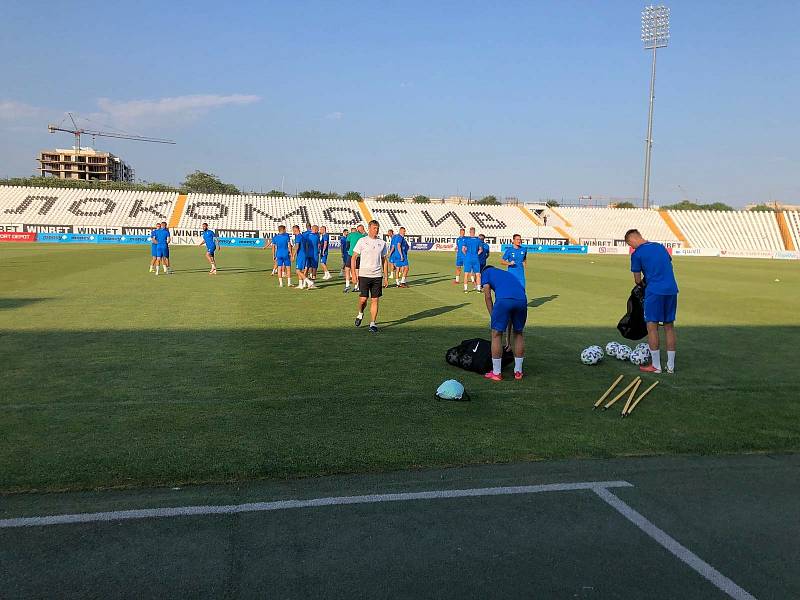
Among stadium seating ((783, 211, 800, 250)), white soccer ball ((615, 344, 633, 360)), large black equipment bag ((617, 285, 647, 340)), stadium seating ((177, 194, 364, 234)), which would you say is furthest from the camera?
stadium seating ((177, 194, 364, 234))

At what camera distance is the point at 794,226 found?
58.3 m

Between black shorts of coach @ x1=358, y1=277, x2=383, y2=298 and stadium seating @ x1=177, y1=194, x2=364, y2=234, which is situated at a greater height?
stadium seating @ x1=177, y1=194, x2=364, y2=234

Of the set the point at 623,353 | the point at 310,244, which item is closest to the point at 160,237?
the point at 310,244

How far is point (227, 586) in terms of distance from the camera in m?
3.11

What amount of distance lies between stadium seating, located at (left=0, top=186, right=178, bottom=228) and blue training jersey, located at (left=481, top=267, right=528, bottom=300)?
173ft

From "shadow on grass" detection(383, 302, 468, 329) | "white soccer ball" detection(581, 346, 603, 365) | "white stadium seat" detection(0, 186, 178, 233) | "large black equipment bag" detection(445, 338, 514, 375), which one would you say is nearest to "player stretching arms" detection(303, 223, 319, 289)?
"shadow on grass" detection(383, 302, 468, 329)

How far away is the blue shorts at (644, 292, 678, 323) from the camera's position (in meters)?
8.05

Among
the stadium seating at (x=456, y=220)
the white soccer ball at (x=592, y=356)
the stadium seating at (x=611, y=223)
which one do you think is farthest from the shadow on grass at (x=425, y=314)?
the stadium seating at (x=611, y=223)

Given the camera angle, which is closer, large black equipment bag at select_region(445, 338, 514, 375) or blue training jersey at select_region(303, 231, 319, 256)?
large black equipment bag at select_region(445, 338, 514, 375)

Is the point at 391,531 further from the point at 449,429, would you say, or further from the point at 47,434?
the point at 47,434

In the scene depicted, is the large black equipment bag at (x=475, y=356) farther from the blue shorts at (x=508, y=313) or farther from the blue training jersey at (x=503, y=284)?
the blue training jersey at (x=503, y=284)

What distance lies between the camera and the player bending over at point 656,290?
8000 mm

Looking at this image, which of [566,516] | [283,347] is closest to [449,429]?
[566,516]

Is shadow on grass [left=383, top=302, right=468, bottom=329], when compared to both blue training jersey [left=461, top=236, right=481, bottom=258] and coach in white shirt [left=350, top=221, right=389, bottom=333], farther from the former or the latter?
blue training jersey [left=461, top=236, right=481, bottom=258]
